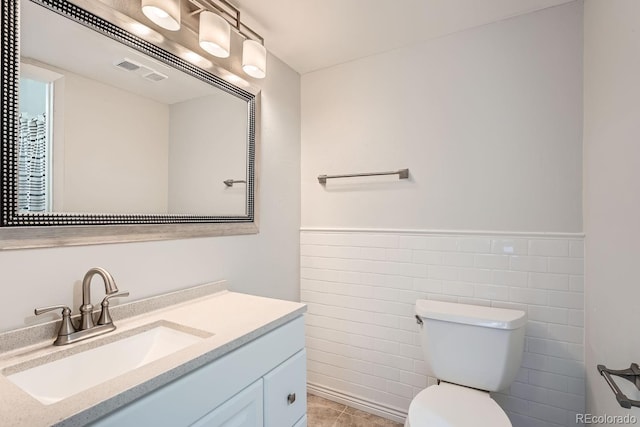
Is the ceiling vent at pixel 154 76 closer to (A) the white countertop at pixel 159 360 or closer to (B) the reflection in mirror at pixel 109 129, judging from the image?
(B) the reflection in mirror at pixel 109 129

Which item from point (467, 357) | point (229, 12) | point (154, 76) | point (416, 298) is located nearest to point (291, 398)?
point (467, 357)

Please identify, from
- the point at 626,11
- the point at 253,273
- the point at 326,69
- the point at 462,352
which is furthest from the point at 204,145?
the point at 626,11

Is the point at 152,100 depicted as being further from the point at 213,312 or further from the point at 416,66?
the point at 416,66

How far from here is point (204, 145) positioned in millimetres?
1443

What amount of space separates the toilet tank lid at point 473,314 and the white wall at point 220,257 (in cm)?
90

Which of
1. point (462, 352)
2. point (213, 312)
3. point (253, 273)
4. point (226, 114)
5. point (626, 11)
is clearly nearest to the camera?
point (626, 11)

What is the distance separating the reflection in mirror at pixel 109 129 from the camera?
902mm

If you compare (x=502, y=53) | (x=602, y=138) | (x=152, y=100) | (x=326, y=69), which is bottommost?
(x=602, y=138)

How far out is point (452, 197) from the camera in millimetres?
1717

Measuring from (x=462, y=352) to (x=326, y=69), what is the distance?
6.18ft

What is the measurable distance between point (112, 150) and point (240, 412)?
3.24 ft

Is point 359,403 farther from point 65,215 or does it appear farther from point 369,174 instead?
point 65,215

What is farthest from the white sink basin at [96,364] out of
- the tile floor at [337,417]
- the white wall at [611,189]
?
the white wall at [611,189]

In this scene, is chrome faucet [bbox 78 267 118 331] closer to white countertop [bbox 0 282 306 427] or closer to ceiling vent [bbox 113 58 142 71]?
white countertop [bbox 0 282 306 427]
